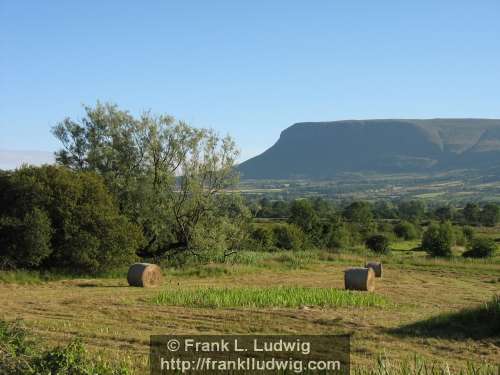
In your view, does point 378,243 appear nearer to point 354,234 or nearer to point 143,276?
point 354,234

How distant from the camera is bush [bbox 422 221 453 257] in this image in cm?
4616

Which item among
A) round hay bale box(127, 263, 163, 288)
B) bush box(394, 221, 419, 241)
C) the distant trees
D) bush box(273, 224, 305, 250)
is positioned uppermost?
the distant trees

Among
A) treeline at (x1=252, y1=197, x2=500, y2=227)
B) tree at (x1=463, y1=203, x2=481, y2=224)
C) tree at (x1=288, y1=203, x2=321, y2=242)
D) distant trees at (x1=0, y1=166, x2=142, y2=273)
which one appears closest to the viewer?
distant trees at (x1=0, y1=166, x2=142, y2=273)

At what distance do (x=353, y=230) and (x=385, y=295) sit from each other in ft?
123

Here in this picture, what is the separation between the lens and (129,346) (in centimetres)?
1227

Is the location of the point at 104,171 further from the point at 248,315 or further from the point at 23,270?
the point at 248,315

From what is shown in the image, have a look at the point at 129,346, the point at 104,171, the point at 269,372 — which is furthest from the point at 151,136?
the point at 269,372

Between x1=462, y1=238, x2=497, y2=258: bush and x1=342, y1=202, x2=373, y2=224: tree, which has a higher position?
x1=342, y1=202, x2=373, y2=224: tree

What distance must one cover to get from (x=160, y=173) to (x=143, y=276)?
9.64 m

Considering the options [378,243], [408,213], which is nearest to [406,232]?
[378,243]

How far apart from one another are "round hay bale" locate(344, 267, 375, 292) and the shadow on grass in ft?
24.2

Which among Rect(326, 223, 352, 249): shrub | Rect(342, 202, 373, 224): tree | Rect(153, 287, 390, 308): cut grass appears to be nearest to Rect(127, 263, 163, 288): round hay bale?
Rect(153, 287, 390, 308): cut grass

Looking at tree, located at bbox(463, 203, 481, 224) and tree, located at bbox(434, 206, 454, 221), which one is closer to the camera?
tree, located at bbox(463, 203, 481, 224)

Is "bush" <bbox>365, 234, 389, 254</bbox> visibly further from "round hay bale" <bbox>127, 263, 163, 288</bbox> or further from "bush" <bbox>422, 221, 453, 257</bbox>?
"round hay bale" <bbox>127, 263, 163, 288</bbox>
